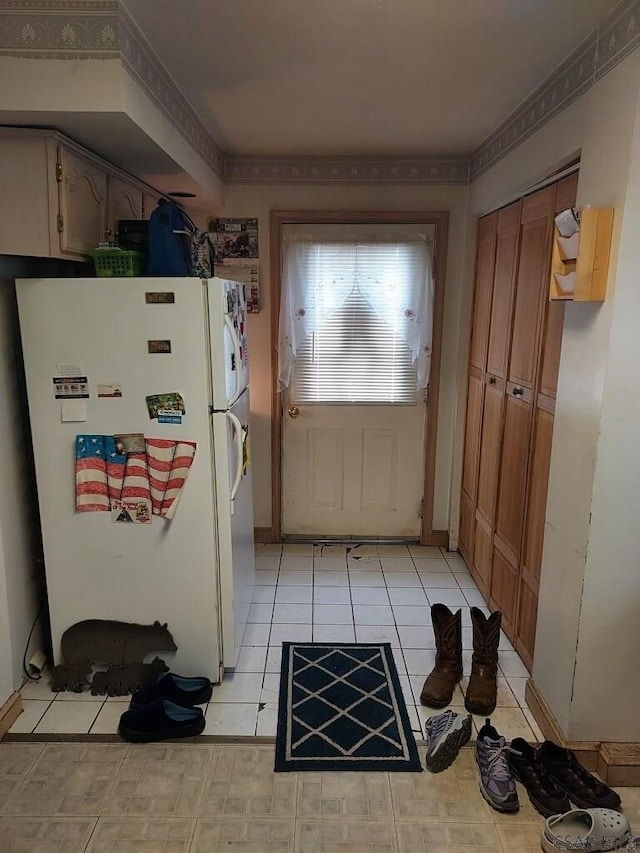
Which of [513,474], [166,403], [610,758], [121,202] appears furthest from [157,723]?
[121,202]

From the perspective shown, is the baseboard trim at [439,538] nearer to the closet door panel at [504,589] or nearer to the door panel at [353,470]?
the door panel at [353,470]

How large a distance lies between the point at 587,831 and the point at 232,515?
60.1 inches

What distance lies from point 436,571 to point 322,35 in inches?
107

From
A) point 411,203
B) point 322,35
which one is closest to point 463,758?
point 322,35

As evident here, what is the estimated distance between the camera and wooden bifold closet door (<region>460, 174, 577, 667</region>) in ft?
7.72

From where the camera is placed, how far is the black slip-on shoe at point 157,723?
205 centimetres

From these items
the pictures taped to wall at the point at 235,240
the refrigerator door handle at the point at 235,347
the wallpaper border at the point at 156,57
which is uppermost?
the wallpaper border at the point at 156,57

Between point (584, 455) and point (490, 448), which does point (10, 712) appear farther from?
point (490, 448)

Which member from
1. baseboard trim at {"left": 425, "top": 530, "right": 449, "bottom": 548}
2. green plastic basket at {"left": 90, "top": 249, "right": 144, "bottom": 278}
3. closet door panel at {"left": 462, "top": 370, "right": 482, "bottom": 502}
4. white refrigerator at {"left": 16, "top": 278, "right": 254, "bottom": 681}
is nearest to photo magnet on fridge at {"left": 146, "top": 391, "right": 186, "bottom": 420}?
white refrigerator at {"left": 16, "top": 278, "right": 254, "bottom": 681}

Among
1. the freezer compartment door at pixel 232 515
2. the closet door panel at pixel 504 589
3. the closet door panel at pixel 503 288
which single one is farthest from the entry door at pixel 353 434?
the freezer compartment door at pixel 232 515

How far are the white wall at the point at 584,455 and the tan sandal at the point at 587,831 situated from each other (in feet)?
0.87

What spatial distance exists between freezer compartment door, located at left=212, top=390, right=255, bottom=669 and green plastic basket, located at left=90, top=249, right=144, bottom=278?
624mm

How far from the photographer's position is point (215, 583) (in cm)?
230

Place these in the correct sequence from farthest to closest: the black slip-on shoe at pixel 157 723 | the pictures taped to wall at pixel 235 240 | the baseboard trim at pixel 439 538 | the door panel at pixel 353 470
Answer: the baseboard trim at pixel 439 538
the door panel at pixel 353 470
the pictures taped to wall at pixel 235 240
the black slip-on shoe at pixel 157 723
